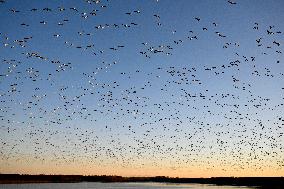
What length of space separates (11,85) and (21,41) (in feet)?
10.8

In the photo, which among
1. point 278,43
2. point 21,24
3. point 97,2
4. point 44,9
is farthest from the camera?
point 278,43

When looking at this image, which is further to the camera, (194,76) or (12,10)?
(194,76)

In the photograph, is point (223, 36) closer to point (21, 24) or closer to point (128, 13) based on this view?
point (128, 13)

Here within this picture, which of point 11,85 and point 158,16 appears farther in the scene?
point 11,85

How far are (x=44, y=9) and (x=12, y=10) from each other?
4.29 ft

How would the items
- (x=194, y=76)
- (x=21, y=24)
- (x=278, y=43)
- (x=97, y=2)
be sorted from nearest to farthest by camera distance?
(x=97, y=2)
(x=21, y=24)
(x=278, y=43)
(x=194, y=76)

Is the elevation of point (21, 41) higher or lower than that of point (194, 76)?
higher

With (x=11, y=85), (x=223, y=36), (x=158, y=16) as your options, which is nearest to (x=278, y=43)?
(x=223, y=36)

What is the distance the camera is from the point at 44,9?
12.0 meters

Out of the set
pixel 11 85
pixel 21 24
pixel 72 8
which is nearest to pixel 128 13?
pixel 72 8

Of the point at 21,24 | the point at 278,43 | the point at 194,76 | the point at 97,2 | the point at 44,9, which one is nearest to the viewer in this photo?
the point at 97,2

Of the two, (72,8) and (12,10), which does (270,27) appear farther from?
(12,10)

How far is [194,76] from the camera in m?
15.3

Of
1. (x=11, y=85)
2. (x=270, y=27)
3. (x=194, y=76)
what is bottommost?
(x=11, y=85)
